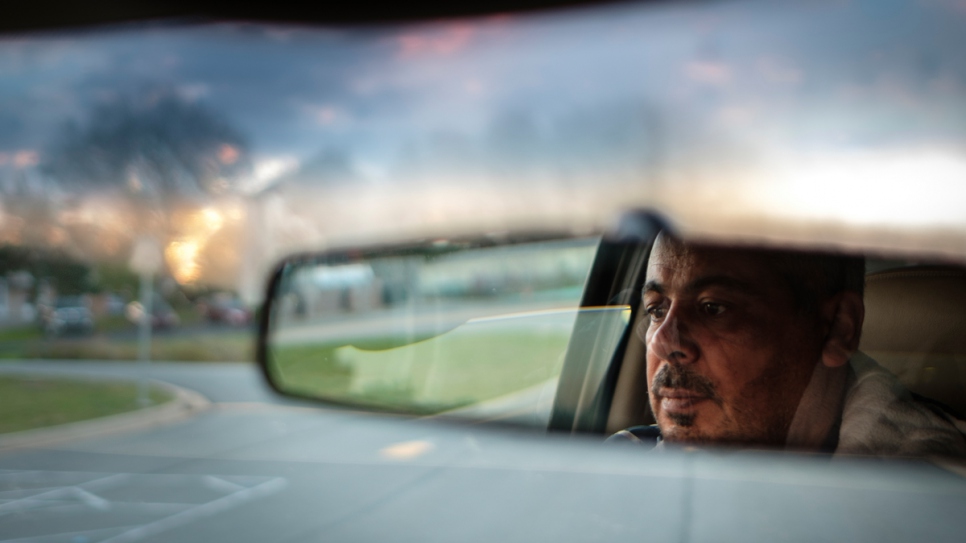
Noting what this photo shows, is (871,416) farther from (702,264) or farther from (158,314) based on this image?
(158,314)

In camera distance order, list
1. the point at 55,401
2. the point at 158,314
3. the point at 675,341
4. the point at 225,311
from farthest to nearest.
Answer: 1. the point at 158,314
2. the point at 225,311
3. the point at 55,401
4. the point at 675,341

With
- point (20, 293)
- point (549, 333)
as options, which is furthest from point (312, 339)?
point (20, 293)

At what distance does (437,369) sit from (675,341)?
0.74 metres

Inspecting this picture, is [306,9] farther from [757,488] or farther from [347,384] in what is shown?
[757,488]

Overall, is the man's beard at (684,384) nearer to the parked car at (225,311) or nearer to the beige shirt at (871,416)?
the beige shirt at (871,416)

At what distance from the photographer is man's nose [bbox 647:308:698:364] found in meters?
1.04

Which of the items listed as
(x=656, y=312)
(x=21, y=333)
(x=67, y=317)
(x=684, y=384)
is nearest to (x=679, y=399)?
(x=684, y=384)

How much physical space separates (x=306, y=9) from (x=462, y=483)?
4104mm

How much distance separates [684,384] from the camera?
3.56 ft

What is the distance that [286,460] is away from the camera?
7.33 m

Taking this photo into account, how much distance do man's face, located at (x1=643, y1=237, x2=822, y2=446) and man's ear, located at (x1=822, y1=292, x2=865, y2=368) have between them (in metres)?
0.02

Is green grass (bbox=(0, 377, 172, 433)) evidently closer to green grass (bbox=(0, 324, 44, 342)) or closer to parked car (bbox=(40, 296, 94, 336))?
green grass (bbox=(0, 324, 44, 342))

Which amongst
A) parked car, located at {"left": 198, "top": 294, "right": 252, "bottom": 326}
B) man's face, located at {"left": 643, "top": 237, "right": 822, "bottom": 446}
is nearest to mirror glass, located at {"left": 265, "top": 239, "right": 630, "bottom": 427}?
man's face, located at {"left": 643, "top": 237, "right": 822, "bottom": 446}

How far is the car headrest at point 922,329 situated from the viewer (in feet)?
3.19
